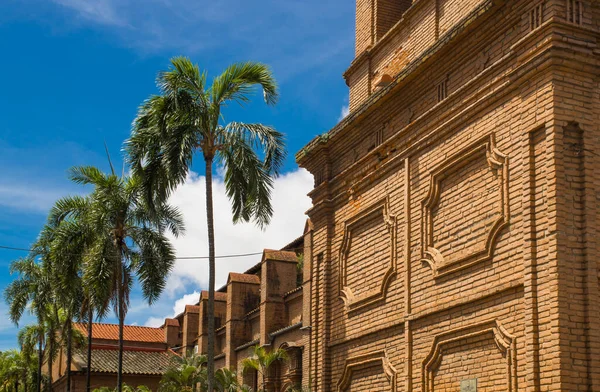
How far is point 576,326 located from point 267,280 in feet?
97.4

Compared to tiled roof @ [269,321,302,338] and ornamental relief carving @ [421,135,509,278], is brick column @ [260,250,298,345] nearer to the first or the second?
tiled roof @ [269,321,302,338]

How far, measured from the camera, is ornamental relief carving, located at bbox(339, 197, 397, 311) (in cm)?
1667

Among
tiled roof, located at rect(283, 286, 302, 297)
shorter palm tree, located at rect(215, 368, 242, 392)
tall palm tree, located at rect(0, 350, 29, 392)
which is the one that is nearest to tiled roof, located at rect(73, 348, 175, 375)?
tall palm tree, located at rect(0, 350, 29, 392)

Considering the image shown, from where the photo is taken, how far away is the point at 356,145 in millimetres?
18562

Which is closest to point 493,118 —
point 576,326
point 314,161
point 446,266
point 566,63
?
point 566,63

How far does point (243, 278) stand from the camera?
46.9 metres

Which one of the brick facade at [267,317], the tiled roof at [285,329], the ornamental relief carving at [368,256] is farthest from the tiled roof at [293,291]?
the ornamental relief carving at [368,256]

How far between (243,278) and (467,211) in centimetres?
3344

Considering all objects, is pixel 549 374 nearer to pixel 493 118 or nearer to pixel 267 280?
pixel 493 118

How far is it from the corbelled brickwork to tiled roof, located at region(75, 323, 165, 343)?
4821 cm

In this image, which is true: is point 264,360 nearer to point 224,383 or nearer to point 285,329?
point 224,383

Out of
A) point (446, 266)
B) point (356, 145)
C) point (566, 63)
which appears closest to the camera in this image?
point (566, 63)

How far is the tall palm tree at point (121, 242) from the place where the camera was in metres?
29.1

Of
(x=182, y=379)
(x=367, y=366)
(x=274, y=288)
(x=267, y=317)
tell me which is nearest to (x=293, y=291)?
(x=274, y=288)
